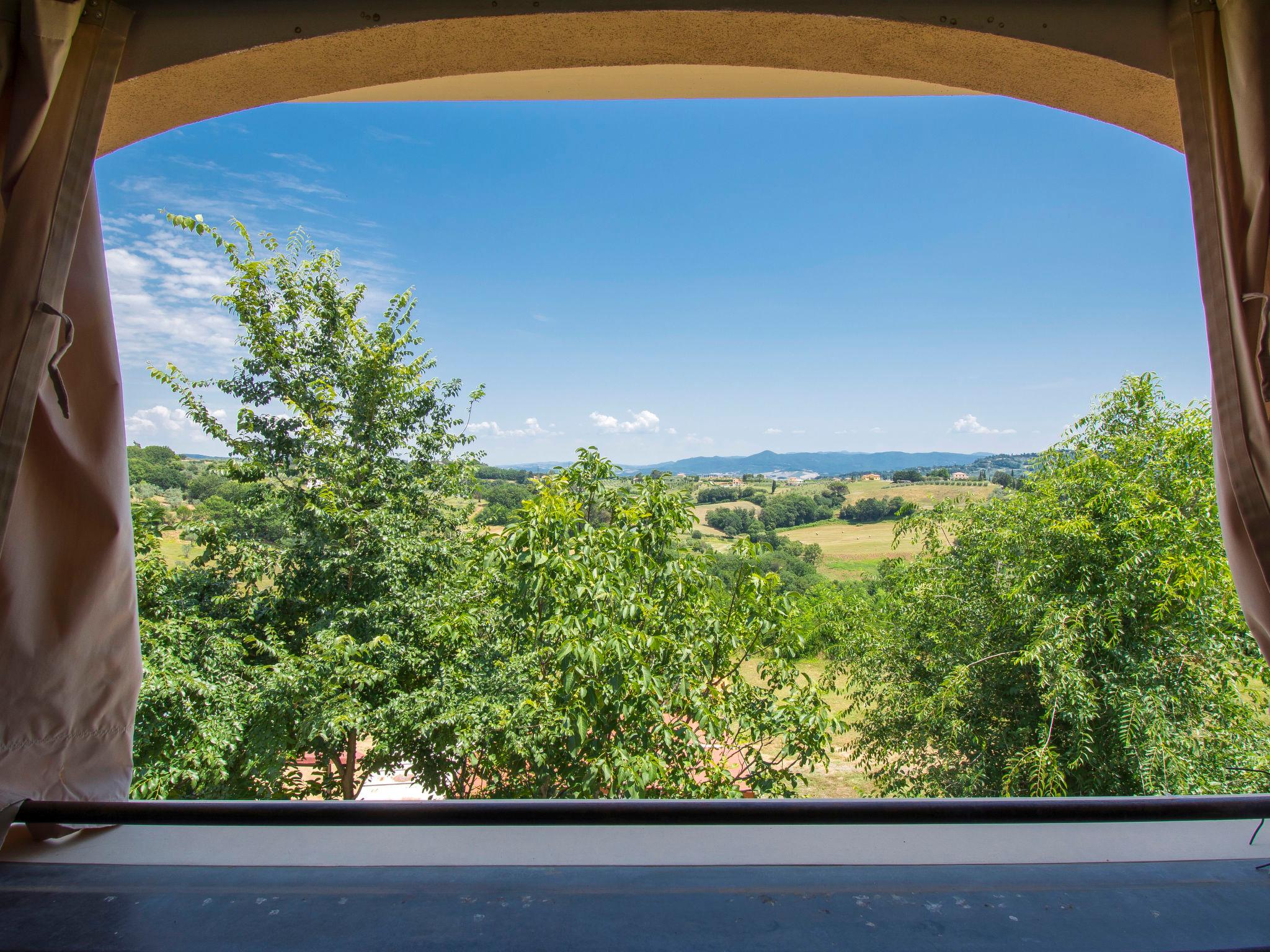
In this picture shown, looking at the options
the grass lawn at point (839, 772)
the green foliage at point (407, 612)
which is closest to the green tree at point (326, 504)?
the green foliage at point (407, 612)

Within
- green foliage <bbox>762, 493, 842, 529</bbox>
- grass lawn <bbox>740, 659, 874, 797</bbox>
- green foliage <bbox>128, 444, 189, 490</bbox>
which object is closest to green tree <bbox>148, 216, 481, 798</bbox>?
green foliage <bbox>128, 444, 189, 490</bbox>

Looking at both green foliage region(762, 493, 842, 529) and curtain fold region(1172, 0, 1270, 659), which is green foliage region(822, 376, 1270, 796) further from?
curtain fold region(1172, 0, 1270, 659)

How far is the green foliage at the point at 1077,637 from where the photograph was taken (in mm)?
2592

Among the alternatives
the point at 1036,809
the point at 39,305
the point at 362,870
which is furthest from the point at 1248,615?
the point at 39,305

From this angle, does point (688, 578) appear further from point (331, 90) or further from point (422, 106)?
point (422, 106)

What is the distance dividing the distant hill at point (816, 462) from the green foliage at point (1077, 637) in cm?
32

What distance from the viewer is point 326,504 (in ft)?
10.5

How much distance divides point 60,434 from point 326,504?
2.70 meters

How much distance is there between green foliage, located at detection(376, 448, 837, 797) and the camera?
1988 millimetres

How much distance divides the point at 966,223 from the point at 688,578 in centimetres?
496

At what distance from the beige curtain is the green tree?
2.19 meters

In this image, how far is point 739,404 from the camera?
5.21 m

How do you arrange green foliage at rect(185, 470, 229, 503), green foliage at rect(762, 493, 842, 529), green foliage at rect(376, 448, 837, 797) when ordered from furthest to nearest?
green foliage at rect(185, 470, 229, 503)
green foliage at rect(762, 493, 842, 529)
green foliage at rect(376, 448, 837, 797)

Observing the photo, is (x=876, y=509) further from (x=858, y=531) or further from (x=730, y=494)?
(x=730, y=494)
